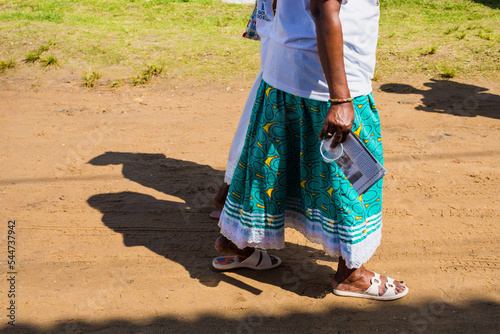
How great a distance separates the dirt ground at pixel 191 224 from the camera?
8.07 ft

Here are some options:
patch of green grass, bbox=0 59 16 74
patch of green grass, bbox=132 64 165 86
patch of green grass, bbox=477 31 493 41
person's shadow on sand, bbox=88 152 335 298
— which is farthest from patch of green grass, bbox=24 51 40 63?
patch of green grass, bbox=477 31 493 41

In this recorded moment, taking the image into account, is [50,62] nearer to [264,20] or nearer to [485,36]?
[264,20]

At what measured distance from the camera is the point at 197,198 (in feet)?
11.6

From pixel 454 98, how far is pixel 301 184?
11.4ft

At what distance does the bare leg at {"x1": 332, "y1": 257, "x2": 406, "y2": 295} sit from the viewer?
250 centimetres

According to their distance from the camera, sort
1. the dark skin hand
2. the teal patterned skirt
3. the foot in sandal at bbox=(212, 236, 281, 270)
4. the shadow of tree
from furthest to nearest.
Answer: the foot in sandal at bbox=(212, 236, 281, 270) < the shadow of tree < the teal patterned skirt < the dark skin hand

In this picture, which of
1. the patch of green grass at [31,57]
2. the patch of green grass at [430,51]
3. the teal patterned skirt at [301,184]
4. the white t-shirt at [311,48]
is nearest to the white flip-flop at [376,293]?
the teal patterned skirt at [301,184]

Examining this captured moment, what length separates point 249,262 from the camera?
275 cm

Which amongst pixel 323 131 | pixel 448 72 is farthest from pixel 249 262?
pixel 448 72

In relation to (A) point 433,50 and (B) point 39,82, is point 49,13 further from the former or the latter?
(A) point 433,50

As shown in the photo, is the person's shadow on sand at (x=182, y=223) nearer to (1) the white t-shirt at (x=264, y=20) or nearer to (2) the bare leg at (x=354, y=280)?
(2) the bare leg at (x=354, y=280)

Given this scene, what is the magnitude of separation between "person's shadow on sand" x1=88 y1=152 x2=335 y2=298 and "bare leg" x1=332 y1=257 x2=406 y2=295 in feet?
0.39

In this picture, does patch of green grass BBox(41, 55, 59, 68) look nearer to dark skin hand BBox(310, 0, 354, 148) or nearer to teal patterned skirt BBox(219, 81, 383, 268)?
teal patterned skirt BBox(219, 81, 383, 268)

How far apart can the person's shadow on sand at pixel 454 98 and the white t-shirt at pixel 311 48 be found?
305cm
